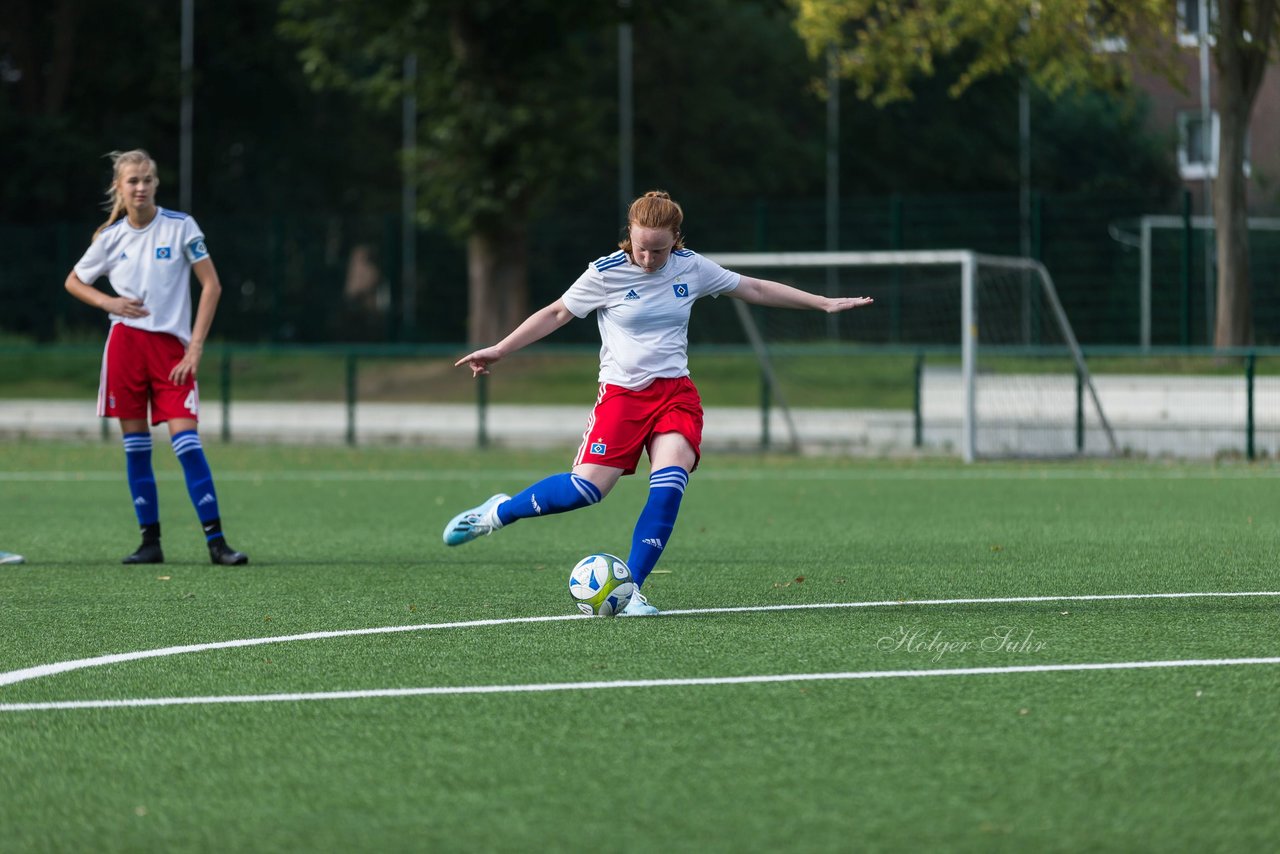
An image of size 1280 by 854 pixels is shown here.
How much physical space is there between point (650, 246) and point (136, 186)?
2879mm

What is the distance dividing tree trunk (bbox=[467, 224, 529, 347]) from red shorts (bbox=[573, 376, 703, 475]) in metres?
23.5

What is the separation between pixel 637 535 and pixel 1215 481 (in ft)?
30.1

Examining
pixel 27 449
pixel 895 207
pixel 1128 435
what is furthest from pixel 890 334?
pixel 27 449

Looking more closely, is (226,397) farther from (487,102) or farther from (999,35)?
(999,35)

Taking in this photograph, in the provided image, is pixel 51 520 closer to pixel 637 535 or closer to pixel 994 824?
pixel 637 535

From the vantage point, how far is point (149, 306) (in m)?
9.06

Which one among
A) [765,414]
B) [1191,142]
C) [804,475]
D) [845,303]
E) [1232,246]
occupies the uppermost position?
[1191,142]

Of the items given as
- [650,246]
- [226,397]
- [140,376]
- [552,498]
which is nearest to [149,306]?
[140,376]

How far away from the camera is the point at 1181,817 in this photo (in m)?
4.14

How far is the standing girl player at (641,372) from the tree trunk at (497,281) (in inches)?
921

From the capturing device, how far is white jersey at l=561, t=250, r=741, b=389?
745cm

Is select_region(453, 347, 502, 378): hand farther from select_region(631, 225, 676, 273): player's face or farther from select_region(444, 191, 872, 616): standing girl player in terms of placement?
select_region(631, 225, 676, 273): player's face

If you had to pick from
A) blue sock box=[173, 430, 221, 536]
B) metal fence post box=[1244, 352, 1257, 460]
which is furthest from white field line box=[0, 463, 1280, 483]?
blue sock box=[173, 430, 221, 536]

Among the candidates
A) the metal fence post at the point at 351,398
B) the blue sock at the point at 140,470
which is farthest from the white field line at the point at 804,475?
the blue sock at the point at 140,470
